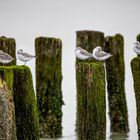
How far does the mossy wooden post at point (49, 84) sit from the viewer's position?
58.3ft

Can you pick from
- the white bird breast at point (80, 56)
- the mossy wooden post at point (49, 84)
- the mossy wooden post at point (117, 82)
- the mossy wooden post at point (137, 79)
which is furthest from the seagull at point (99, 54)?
the mossy wooden post at point (137, 79)

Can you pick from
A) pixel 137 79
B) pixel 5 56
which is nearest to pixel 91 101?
pixel 137 79

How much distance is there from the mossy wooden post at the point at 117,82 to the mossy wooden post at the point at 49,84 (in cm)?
152

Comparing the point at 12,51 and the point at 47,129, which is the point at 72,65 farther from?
the point at 12,51

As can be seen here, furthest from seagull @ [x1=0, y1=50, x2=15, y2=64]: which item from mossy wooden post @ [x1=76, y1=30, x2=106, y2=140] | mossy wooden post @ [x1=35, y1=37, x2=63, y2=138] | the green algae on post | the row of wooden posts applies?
the green algae on post

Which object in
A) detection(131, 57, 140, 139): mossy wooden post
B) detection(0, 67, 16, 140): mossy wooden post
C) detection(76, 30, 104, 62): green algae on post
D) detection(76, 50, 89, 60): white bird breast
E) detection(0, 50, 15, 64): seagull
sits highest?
detection(76, 30, 104, 62): green algae on post

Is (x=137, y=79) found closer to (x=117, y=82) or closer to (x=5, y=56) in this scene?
(x=5, y=56)

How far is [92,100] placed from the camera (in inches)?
561

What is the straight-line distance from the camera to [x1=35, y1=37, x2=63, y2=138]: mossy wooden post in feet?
58.3

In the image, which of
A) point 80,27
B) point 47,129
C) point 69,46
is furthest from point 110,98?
point 80,27

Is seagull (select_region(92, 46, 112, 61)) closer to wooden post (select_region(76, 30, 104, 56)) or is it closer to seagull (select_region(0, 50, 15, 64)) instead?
wooden post (select_region(76, 30, 104, 56))

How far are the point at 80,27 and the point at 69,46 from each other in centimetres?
562

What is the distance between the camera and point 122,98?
61.8 feet

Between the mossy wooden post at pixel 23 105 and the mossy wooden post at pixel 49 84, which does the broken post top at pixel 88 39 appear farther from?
the mossy wooden post at pixel 23 105
